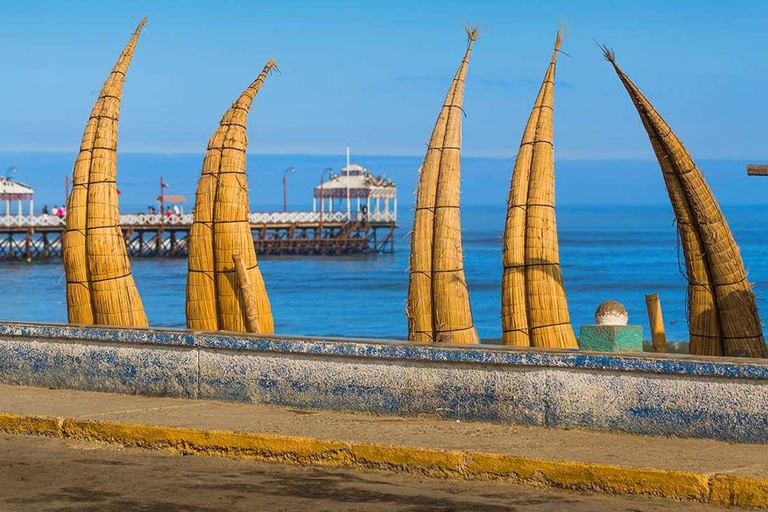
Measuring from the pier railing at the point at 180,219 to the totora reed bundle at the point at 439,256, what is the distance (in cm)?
7175

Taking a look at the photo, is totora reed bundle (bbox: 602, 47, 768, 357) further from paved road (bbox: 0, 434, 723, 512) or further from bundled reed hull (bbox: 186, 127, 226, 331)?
paved road (bbox: 0, 434, 723, 512)

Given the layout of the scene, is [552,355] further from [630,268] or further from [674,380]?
[630,268]

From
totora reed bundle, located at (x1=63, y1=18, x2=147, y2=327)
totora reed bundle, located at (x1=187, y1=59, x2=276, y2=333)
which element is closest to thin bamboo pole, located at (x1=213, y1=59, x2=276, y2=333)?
totora reed bundle, located at (x1=187, y1=59, x2=276, y2=333)

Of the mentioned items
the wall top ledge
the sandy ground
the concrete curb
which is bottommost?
the concrete curb

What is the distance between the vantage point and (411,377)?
28.6 feet

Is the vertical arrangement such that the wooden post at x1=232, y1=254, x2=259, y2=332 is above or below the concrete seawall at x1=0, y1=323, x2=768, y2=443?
above

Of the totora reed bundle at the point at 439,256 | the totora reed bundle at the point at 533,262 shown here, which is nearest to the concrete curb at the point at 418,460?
the totora reed bundle at the point at 439,256

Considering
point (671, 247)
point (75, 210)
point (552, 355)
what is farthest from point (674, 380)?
point (671, 247)

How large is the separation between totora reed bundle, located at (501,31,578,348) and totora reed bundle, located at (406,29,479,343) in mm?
470

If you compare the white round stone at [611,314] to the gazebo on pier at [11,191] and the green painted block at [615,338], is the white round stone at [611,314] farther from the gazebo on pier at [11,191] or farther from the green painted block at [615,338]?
the gazebo on pier at [11,191]

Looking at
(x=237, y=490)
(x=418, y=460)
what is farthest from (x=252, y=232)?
(x=237, y=490)

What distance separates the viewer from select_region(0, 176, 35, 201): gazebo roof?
9219 cm

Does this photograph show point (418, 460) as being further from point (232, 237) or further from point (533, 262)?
point (533, 262)

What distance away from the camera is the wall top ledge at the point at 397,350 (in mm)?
7672
